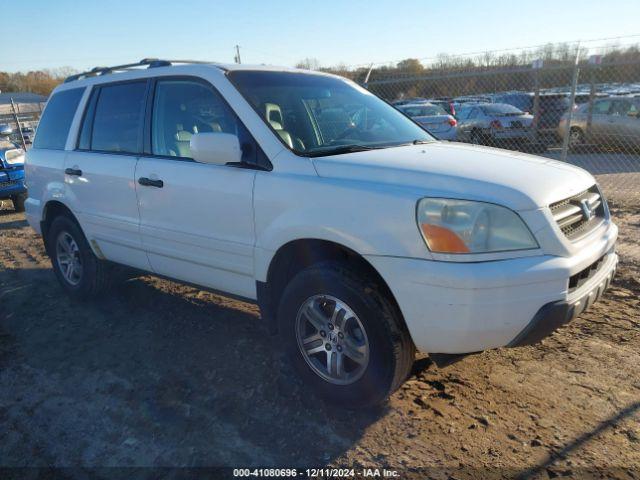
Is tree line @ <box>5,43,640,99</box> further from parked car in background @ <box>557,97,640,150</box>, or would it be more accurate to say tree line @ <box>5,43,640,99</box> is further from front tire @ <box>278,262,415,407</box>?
front tire @ <box>278,262,415,407</box>

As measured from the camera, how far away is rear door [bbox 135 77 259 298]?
10.8 feet

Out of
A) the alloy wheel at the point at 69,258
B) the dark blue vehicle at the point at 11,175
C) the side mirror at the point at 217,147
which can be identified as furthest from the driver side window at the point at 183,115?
the dark blue vehicle at the point at 11,175

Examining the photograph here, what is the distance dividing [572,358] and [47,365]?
12.0ft

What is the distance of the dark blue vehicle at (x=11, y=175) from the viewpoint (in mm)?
9695

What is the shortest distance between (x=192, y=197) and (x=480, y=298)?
1997 mm

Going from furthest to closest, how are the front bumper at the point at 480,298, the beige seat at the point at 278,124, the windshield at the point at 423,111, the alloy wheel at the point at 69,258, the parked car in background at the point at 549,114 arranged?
the windshield at the point at 423,111 < the parked car in background at the point at 549,114 < the alloy wheel at the point at 69,258 < the beige seat at the point at 278,124 < the front bumper at the point at 480,298

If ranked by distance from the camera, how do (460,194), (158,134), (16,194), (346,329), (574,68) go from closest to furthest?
(460,194), (346,329), (158,134), (574,68), (16,194)

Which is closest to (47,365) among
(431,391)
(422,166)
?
(431,391)

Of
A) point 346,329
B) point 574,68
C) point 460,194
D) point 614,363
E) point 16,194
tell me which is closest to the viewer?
point 460,194

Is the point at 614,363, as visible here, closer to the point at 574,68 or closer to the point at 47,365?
the point at 47,365

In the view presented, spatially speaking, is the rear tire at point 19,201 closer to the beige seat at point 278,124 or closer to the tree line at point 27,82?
the beige seat at point 278,124

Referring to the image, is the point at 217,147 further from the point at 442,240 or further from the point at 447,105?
the point at 447,105

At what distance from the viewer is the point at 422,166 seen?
283 cm

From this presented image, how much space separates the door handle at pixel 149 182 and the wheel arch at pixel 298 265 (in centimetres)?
107
